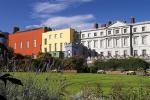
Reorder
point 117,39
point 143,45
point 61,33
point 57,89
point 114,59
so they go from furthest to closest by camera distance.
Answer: point 61,33, point 117,39, point 143,45, point 114,59, point 57,89

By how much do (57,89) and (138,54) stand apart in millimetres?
78326

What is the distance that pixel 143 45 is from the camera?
85500 mm

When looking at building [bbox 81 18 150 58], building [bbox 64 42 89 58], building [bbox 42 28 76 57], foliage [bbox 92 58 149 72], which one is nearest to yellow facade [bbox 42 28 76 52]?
building [bbox 42 28 76 57]

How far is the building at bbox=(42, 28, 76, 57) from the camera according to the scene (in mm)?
96500

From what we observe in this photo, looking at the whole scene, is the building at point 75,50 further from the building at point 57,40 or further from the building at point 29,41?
the building at point 29,41

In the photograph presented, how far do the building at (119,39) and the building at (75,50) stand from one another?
5.63ft

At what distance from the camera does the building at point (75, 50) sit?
304 feet

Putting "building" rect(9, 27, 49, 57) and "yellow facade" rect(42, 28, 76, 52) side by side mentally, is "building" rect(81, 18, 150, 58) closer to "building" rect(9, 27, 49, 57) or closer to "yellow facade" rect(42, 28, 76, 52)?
"yellow facade" rect(42, 28, 76, 52)

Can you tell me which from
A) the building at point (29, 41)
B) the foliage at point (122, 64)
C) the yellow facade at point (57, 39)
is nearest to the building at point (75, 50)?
the yellow facade at point (57, 39)

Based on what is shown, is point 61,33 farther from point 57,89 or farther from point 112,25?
point 57,89

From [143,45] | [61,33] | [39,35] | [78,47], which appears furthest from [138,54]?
[39,35]

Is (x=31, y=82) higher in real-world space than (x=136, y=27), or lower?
lower

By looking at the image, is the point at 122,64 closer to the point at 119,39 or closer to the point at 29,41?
the point at 119,39

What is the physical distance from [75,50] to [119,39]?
1079 cm
